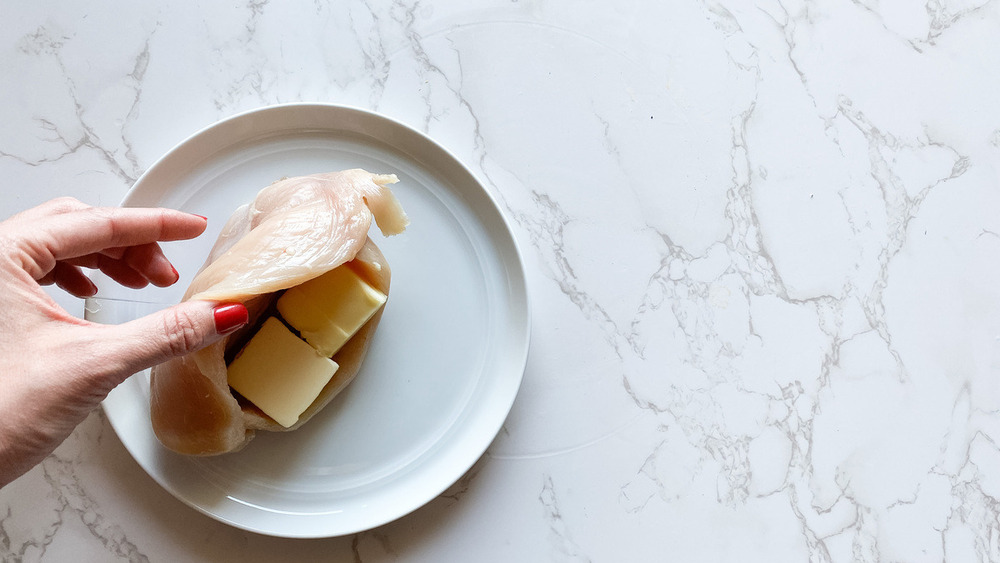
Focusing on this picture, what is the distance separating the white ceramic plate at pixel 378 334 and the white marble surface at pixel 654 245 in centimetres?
10

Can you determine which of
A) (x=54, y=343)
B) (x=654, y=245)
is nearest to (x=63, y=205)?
(x=54, y=343)

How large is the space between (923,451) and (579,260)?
790mm

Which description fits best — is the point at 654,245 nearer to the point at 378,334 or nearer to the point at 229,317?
the point at 378,334

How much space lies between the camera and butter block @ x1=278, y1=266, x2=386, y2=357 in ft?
3.59

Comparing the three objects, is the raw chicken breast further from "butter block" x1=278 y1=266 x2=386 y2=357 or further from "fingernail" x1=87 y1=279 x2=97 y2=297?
"fingernail" x1=87 y1=279 x2=97 y2=297

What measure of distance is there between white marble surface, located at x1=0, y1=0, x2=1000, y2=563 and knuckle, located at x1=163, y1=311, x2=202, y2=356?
17.8 inches

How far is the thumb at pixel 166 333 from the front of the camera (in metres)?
0.89

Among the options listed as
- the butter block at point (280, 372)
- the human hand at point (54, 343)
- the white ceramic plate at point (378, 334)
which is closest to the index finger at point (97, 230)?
the human hand at point (54, 343)

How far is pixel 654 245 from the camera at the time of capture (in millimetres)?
→ 1334

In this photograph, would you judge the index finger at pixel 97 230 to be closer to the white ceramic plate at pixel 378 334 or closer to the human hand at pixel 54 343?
the human hand at pixel 54 343

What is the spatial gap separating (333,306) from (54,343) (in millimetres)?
378

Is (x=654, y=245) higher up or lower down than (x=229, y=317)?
higher up

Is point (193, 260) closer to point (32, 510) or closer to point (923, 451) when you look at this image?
point (32, 510)

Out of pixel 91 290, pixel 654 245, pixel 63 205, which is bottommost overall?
pixel 91 290
